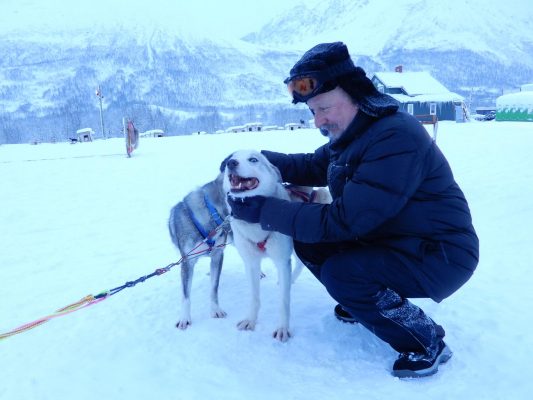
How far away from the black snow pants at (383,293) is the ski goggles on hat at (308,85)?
29.1 inches

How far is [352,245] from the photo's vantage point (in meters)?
1.91

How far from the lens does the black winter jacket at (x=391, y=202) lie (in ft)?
5.22

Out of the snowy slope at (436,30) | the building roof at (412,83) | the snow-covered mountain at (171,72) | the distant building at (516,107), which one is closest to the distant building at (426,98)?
the building roof at (412,83)

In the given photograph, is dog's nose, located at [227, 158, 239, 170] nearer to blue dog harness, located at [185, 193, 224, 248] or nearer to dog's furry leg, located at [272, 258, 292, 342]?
blue dog harness, located at [185, 193, 224, 248]

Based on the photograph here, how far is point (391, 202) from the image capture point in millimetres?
1593

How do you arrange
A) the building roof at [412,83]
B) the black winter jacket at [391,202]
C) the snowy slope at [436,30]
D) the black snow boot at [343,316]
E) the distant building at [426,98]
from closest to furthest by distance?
the black winter jacket at [391,202] < the black snow boot at [343,316] < the distant building at [426,98] < the building roof at [412,83] < the snowy slope at [436,30]

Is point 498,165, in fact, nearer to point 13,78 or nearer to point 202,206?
point 202,206

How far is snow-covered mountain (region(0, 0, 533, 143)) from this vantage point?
61219 millimetres

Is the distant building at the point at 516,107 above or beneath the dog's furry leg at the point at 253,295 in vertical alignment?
above

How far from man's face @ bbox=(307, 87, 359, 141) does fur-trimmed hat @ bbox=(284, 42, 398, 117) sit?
3cm

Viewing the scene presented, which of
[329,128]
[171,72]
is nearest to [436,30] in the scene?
[171,72]

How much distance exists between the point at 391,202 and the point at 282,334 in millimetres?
1001

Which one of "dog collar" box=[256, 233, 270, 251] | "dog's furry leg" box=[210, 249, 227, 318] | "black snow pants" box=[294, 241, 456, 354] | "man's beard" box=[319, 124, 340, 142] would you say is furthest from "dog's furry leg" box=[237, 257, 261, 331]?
"man's beard" box=[319, 124, 340, 142]

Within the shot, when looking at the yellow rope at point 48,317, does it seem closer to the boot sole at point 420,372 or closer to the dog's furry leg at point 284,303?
the dog's furry leg at point 284,303
